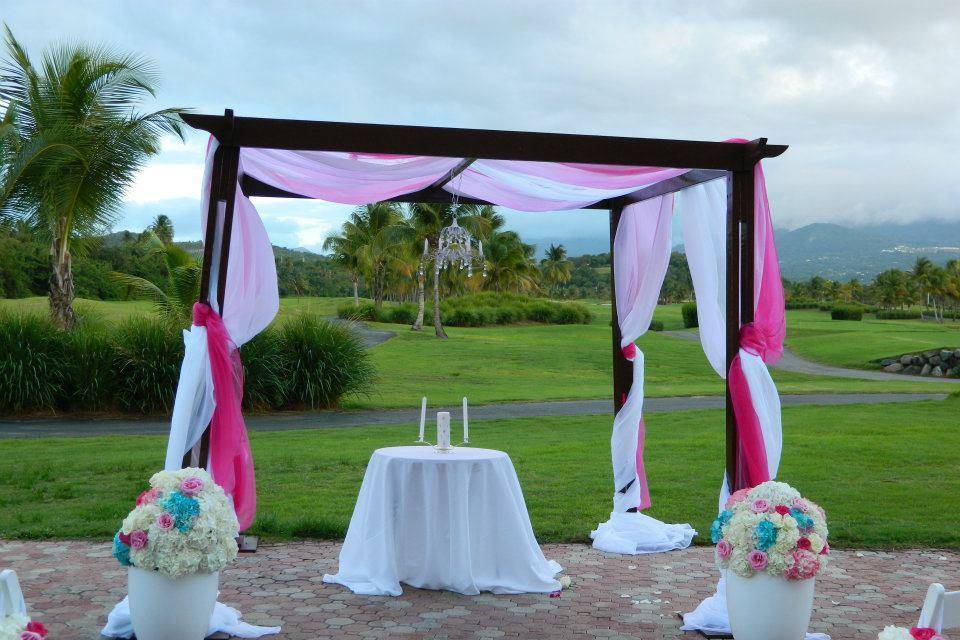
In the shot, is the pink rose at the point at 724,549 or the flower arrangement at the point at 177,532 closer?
the flower arrangement at the point at 177,532

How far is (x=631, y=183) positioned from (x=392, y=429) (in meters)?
9.04

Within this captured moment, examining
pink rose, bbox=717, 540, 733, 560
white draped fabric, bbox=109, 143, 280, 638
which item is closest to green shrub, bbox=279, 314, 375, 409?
white draped fabric, bbox=109, 143, 280, 638

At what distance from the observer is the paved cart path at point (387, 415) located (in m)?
15.2

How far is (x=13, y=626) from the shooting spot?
111 inches

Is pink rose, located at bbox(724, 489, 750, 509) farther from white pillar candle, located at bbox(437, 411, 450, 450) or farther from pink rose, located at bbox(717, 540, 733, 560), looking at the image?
white pillar candle, located at bbox(437, 411, 450, 450)

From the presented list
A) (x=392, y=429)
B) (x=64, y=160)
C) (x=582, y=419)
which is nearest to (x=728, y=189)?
(x=392, y=429)

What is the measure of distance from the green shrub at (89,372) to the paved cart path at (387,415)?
0.74m

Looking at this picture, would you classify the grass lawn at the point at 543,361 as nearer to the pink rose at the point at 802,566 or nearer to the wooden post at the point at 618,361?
the wooden post at the point at 618,361

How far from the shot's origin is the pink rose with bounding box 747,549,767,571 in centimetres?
485

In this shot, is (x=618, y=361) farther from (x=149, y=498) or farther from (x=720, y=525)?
(x=149, y=498)

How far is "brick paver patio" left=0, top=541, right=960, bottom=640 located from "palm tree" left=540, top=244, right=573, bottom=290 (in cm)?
7619

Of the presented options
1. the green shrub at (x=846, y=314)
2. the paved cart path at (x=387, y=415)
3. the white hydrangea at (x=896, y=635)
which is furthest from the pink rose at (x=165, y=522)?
the green shrub at (x=846, y=314)

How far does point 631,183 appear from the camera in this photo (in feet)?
23.7

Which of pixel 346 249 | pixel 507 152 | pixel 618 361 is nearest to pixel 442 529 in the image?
pixel 507 152
